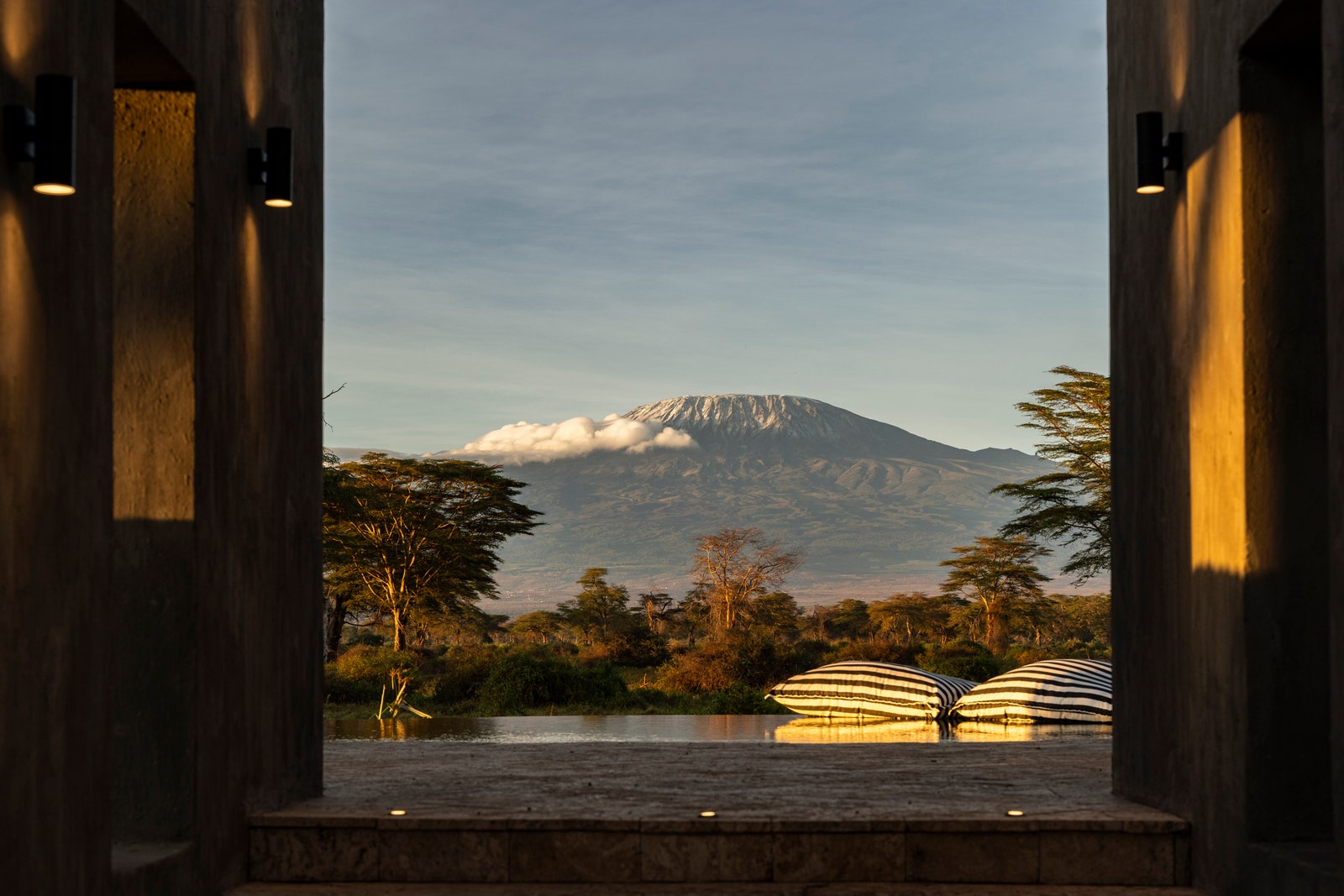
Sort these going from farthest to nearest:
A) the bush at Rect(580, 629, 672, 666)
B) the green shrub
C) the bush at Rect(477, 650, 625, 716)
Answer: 1. the bush at Rect(580, 629, 672, 666)
2. the green shrub
3. the bush at Rect(477, 650, 625, 716)

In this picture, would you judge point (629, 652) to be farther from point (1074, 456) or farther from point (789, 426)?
point (789, 426)

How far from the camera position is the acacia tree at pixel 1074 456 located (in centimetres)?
2184

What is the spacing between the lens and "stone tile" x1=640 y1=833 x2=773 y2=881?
3.70m

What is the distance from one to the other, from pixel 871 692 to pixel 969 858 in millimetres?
5624

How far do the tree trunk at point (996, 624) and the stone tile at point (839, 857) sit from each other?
23162 mm

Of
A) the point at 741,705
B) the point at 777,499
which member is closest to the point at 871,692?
the point at 741,705

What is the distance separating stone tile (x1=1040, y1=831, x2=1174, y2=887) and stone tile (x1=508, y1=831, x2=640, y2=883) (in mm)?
1282

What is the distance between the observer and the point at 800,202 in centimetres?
10006

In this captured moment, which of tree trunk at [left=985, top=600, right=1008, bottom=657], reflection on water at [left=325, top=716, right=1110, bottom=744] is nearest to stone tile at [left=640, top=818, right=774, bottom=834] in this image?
reflection on water at [left=325, top=716, right=1110, bottom=744]

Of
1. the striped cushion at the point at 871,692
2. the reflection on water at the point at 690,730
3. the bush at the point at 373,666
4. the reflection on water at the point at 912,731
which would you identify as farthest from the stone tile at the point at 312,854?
the bush at the point at 373,666

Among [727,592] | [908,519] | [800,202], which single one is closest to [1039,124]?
A: [800,202]

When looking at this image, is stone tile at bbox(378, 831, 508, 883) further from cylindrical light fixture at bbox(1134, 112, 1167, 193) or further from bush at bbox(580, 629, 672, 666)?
bush at bbox(580, 629, 672, 666)

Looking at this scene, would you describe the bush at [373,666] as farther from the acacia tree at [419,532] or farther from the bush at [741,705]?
the acacia tree at [419,532]

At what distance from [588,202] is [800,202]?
1813 centimetres
